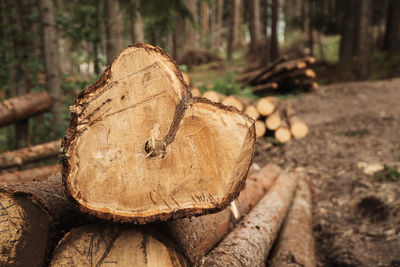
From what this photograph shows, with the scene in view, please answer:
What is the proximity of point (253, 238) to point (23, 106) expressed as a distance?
13.9ft

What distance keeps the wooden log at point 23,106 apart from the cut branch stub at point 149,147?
3639mm

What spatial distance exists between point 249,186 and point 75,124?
6.81ft

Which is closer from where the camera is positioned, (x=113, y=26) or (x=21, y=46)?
(x=21, y=46)

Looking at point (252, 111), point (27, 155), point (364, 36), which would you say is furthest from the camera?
point (364, 36)

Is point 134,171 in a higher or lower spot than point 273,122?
higher

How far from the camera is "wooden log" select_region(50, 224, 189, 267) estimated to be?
1.48m

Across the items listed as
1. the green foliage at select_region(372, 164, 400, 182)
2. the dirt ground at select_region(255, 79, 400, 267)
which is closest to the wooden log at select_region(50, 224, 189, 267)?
the dirt ground at select_region(255, 79, 400, 267)

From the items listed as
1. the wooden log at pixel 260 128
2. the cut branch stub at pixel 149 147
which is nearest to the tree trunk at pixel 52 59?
the wooden log at pixel 260 128

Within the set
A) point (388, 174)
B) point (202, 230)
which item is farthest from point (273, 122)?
point (202, 230)

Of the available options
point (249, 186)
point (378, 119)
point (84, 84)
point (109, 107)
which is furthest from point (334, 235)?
point (84, 84)

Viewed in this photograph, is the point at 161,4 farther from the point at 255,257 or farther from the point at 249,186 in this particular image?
the point at 255,257

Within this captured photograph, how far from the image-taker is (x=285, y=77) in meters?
8.60

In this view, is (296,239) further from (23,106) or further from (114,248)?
(23,106)

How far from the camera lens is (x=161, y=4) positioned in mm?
6055
